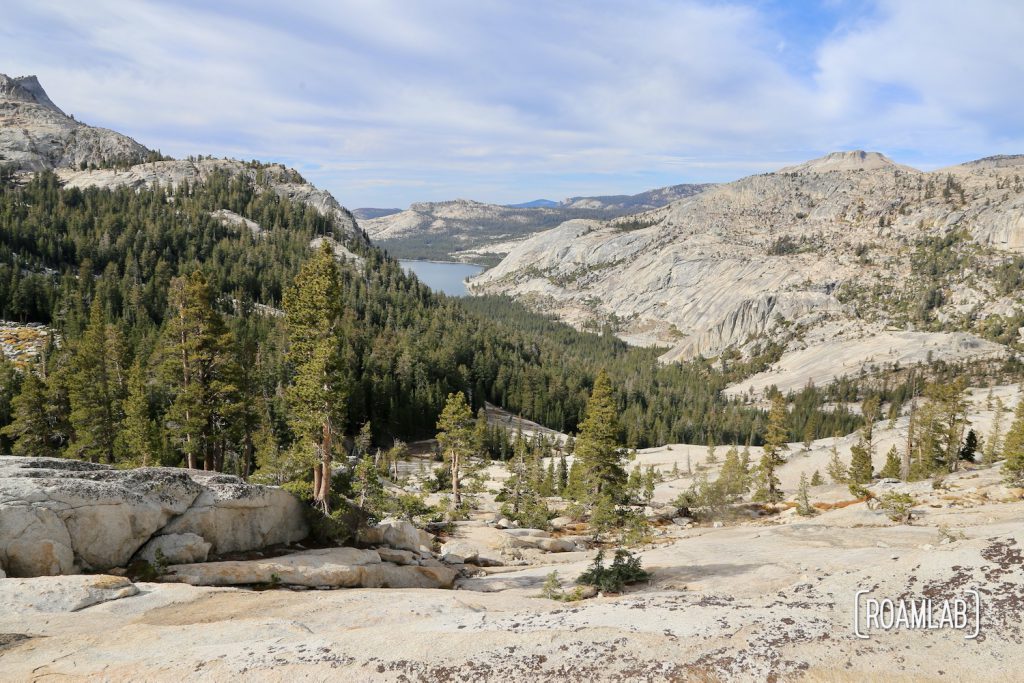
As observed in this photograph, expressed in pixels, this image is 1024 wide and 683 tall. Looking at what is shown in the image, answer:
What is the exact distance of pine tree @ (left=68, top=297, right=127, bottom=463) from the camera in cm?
4009

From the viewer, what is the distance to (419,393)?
10812 centimetres

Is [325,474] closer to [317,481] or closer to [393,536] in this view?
[317,481]

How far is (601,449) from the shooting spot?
35.9 meters

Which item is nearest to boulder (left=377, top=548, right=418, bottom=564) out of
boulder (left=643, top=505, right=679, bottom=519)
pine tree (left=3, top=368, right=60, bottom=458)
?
boulder (left=643, top=505, right=679, bottom=519)

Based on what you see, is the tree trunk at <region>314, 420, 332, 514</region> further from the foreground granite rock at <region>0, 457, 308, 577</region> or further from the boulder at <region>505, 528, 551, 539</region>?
the boulder at <region>505, 528, 551, 539</region>

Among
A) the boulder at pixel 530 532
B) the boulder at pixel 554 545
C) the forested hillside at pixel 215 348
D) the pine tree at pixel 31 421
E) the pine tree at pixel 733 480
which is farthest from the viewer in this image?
the pine tree at pixel 733 480

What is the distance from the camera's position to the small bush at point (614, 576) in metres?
19.9

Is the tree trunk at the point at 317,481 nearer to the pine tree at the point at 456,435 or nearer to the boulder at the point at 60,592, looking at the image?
the boulder at the point at 60,592

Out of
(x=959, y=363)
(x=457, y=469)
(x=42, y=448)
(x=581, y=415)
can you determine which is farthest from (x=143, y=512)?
(x=959, y=363)

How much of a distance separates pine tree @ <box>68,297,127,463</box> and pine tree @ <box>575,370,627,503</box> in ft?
122

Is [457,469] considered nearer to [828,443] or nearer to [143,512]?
[143,512]

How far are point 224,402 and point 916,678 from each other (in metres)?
32.8

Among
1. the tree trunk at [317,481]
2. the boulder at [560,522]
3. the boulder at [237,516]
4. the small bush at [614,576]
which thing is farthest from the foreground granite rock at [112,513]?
the boulder at [560,522]

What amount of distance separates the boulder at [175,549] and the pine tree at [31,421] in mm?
33888
